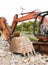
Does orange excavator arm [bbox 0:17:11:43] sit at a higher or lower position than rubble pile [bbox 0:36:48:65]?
higher

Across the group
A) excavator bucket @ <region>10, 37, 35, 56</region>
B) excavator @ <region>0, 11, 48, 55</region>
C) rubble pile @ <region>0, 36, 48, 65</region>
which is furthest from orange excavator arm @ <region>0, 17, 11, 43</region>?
rubble pile @ <region>0, 36, 48, 65</region>

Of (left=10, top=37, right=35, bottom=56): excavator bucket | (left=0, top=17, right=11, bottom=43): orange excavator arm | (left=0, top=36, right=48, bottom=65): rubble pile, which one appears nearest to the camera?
(left=0, top=36, right=48, bottom=65): rubble pile

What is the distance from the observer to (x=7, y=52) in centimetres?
882

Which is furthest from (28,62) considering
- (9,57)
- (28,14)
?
(28,14)

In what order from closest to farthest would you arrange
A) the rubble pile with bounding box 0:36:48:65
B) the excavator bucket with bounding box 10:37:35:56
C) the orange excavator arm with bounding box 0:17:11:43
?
the rubble pile with bounding box 0:36:48:65, the excavator bucket with bounding box 10:37:35:56, the orange excavator arm with bounding box 0:17:11:43

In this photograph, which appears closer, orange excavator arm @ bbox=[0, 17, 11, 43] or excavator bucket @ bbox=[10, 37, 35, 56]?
excavator bucket @ bbox=[10, 37, 35, 56]

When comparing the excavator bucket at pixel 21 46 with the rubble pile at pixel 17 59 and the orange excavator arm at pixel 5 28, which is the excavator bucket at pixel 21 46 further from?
the orange excavator arm at pixel 5 28

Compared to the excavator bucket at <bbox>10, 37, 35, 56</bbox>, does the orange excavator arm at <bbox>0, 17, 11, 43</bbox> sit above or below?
above

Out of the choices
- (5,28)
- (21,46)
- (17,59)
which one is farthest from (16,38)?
(17,59)

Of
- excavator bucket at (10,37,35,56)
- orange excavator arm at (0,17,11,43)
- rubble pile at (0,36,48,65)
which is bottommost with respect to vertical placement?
rubble pile at (0,36,48,65)

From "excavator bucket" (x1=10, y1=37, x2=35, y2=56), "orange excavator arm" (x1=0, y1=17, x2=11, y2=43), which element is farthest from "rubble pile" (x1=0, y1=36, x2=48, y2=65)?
"orange excavator arm" (x1=0, y1=17, x2=11, y2=43)

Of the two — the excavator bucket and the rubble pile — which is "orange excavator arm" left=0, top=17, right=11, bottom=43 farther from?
the rubble pile

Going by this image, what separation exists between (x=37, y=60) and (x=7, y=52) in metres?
1.40

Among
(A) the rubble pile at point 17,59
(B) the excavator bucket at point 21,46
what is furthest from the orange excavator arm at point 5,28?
(A) the rubble pile at point 17,59
